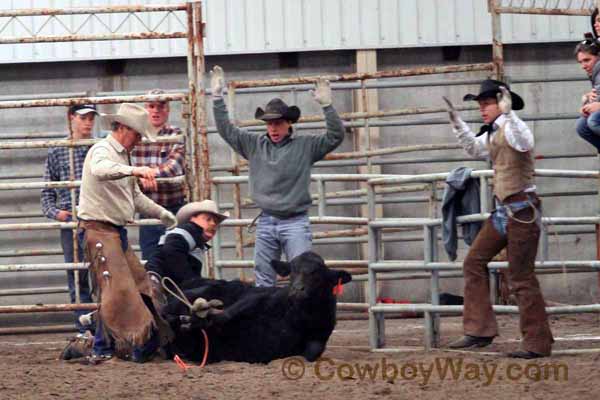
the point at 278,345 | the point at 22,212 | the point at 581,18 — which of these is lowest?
the point at 278,345

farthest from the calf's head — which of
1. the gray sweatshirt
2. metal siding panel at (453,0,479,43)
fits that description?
metal siding panel at (453,0,479,43)

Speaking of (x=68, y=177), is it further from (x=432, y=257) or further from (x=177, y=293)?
(x=432, y=257)

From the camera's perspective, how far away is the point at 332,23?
1251 centimetres

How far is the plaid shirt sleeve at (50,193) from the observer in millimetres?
10586

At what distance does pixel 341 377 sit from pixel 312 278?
2.72ft

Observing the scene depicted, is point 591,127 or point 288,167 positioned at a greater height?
point 591,127

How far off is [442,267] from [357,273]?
3.12m

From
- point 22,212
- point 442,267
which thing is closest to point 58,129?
point 22,212

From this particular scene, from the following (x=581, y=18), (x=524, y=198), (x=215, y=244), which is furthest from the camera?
(x=581, y=18)

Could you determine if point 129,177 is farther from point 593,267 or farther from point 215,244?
point 593,267

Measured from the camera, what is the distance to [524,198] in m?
8.27

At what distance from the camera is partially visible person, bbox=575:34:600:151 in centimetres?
867

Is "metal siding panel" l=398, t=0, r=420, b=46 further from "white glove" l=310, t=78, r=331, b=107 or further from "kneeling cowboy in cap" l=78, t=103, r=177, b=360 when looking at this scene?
"kneeling cowboy in cap" l=78, t=103, r=177, b=360

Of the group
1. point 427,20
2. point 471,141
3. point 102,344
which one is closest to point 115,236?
point 102,344
